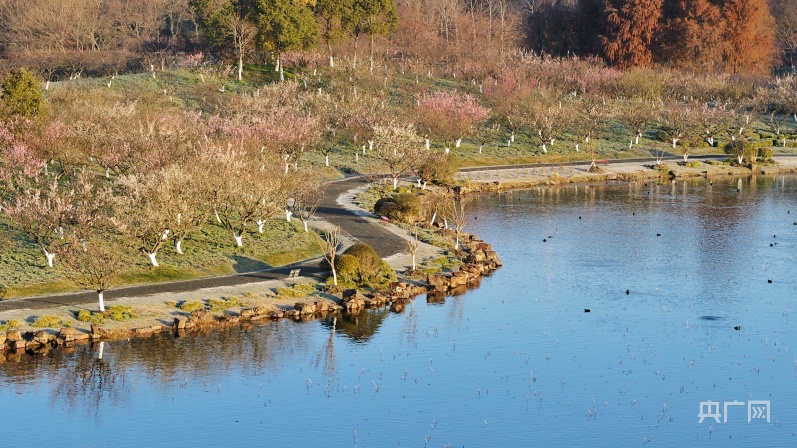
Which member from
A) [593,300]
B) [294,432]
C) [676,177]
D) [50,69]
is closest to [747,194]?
[676,177]

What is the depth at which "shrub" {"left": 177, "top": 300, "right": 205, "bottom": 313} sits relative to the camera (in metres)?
64.0

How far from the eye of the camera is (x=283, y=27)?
154500 millimetres

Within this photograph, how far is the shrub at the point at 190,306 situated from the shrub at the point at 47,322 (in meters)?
7.31

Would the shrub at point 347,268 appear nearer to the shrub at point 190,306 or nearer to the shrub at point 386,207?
the shrub at point 190,306

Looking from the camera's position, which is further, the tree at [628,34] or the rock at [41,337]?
the tree at [628,34]

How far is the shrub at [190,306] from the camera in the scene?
64000 mm

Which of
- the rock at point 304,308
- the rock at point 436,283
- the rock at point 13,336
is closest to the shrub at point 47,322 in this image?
the rock at point 13,336

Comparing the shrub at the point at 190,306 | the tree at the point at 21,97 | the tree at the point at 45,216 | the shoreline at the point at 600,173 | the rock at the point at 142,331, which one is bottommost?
the shoreline at the point at 600,173

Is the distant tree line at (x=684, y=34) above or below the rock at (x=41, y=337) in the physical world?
above

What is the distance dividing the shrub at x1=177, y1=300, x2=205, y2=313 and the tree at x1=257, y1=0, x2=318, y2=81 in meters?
94.8

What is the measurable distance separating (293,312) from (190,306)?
21.1 ft

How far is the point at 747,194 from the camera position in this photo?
118 meters

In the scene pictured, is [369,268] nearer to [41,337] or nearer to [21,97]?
[41,337]

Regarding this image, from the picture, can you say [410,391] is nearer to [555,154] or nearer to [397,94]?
[555,154]
